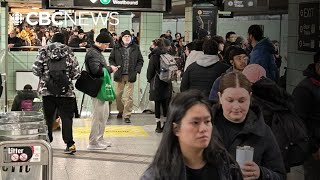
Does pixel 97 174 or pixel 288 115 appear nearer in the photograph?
pixel 288 115

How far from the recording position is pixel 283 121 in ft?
13.7

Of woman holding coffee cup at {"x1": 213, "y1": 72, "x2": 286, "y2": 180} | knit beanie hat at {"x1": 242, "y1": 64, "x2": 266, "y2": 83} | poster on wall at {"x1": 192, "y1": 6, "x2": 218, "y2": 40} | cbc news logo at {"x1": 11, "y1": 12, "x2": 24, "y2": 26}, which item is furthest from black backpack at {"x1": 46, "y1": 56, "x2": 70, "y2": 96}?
cbc news logo at {"x1": 11, "y1": 12, "x2": 24, "y2": 26}

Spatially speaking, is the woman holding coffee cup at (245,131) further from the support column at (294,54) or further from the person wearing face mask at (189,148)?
the support column at (294,54)

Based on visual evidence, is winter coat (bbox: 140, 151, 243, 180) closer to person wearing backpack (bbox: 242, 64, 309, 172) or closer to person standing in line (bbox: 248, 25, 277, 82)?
person wearing backpack (bbox: 242, 64, 309, 172)

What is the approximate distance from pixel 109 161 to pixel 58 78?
1.33 m

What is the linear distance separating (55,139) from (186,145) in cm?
760

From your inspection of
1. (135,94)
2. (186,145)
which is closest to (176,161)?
(186,145)

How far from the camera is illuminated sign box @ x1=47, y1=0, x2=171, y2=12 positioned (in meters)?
9.23

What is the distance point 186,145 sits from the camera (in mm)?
2574

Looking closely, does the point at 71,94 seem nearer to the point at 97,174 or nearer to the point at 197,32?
the point at 97,174

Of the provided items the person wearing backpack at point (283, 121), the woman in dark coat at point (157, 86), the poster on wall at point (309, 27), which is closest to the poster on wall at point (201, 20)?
Answer: the woman in dark coat at point (157, 86)

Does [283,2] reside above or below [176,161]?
above

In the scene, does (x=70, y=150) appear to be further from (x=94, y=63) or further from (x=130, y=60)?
(x=130, y=60)

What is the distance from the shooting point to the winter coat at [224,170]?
2.56 m
